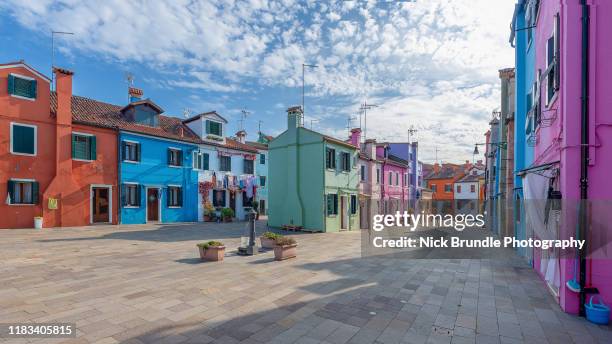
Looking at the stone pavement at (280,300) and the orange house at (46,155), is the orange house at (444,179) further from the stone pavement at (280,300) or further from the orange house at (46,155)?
the orange house at (46,155)

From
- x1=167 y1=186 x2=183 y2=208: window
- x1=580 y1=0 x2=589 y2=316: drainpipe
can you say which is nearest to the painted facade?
x1=580 y1=0 x2=589 y2=316: drainpipe

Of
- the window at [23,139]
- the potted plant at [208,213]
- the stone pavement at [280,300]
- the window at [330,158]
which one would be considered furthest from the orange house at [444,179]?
the window at [23,139]

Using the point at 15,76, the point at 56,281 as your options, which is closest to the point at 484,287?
the point at 56,281

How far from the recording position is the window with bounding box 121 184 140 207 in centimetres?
2120

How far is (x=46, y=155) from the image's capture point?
1823 centimetres

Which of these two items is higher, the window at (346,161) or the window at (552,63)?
the window at (552,63)

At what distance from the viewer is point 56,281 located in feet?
24.4

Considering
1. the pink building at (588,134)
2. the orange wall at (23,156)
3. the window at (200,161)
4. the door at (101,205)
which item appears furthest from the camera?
the window at (200,161)

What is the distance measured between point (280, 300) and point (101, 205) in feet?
65.8

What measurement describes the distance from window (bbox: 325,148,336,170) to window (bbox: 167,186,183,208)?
12048 millimetres

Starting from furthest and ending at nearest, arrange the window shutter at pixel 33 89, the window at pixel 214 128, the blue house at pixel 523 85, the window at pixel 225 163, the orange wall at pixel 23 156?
the window at pixel 225 163, the window at pixel 214 128, the window shutter at pixel 33 89, the orange wall at pixel 23 156, the blue house at pixel 523 85

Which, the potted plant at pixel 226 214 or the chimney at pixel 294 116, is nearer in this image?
the chimney at pixel 294 116

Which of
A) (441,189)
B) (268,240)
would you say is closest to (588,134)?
(268,240)

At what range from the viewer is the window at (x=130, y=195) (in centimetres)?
2120
